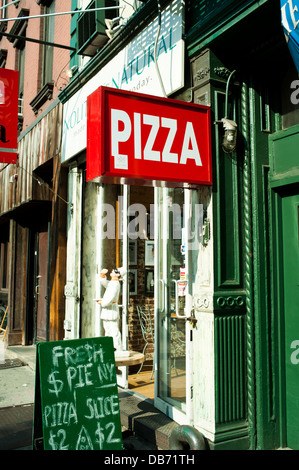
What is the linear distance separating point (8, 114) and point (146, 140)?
4.54 m

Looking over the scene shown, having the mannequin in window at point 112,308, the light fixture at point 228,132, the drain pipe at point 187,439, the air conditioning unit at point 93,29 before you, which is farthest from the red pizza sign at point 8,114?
the drain pipe at point 187,439

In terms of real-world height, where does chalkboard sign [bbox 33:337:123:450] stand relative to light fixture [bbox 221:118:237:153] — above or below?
below

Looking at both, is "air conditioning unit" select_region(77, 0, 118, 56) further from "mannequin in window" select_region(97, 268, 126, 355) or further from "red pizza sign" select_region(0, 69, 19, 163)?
"mannequin in window" select_region(97, 268, 126, 355)

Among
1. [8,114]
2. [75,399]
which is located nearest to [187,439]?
[75,399]

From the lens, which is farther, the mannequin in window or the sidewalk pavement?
the mannequin in window

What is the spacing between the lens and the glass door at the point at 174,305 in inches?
173

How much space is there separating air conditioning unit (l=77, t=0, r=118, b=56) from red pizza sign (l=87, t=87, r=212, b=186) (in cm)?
312

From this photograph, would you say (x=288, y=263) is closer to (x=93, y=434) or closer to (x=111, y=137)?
(x=111, y=137)

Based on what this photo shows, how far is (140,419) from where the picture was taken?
4590mm

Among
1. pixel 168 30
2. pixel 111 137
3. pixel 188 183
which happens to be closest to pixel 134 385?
pixel 188 183

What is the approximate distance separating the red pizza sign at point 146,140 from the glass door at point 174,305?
1.67 ft

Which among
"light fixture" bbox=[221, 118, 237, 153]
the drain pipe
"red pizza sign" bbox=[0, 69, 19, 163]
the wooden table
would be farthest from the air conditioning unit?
the drain pipe

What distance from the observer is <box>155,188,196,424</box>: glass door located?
439cm

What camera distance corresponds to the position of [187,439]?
3613mm
